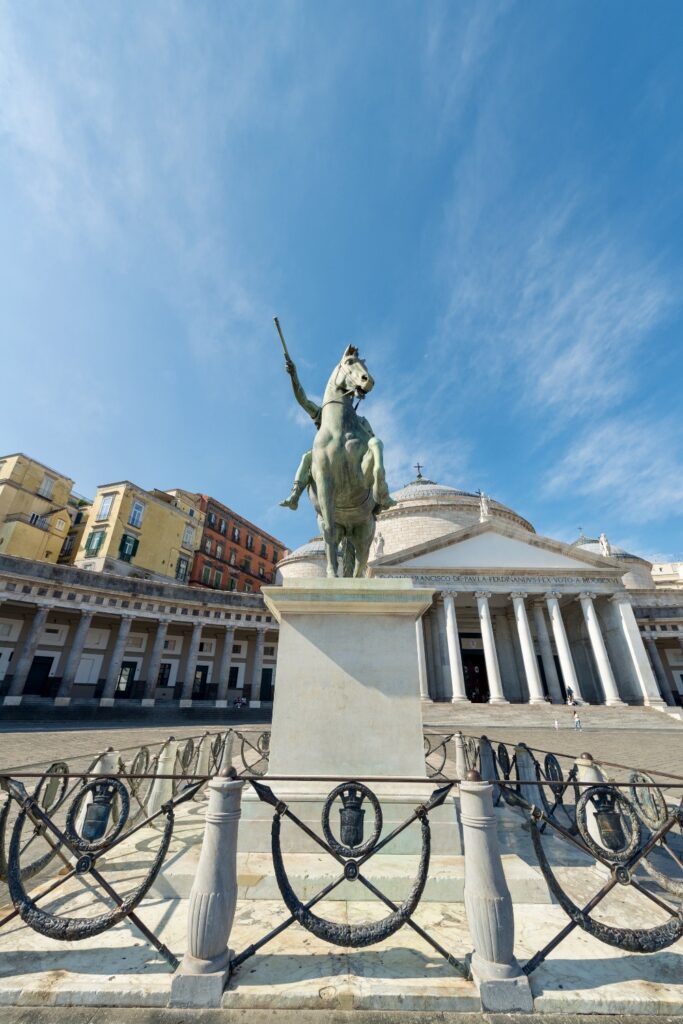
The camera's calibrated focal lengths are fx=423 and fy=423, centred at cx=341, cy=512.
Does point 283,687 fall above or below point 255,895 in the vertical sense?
above

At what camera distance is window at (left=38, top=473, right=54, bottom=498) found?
1404 inches

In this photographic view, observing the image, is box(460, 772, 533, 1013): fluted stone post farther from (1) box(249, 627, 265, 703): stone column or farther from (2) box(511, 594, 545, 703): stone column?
(1) box(249, 627, 265, 703): stone column

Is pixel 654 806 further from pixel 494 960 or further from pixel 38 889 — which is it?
pixel 38 889

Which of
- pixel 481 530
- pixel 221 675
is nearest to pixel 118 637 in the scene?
pixel 221 675

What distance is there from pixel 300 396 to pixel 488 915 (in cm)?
510

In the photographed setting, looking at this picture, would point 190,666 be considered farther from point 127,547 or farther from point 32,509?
point 32,509

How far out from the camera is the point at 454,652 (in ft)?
85.5

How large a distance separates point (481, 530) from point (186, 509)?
2788 centimetres

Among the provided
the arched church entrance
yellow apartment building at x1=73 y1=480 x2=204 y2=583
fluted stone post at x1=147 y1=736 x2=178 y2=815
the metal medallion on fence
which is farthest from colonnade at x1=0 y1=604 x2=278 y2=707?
the metal medallion on fence

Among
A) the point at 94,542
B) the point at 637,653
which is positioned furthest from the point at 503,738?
A: the point at 94,542

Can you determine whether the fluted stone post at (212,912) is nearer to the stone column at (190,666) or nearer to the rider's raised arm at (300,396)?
the rider's raised arm at (300,396)

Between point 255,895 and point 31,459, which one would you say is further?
point 31,459

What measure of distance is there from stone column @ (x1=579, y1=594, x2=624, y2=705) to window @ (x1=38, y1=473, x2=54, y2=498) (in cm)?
4214

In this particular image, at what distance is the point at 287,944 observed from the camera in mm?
2609
